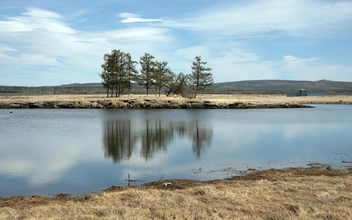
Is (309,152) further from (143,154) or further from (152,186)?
(152,186)

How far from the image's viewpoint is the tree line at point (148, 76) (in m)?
74.9

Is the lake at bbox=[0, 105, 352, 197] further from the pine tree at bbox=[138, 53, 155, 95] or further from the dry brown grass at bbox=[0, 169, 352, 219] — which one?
the pine tree at bbox=[138, 53, 155, 95]

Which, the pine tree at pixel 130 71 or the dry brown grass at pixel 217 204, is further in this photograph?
the pine tree at pixel 130 71

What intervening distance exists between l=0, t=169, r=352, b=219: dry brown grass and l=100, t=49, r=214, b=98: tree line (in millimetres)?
65277

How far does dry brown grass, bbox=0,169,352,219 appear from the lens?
8.49m

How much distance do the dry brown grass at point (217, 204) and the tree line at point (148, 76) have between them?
214ft

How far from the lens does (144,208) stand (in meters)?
9.07

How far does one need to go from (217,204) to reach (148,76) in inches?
2733

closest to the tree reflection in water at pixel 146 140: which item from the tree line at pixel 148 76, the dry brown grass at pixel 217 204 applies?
the dry brown grass at pixel 217 204

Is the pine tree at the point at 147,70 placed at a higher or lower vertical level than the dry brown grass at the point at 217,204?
higher

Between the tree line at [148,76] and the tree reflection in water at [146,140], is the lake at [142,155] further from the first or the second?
the tree line at [148,76]

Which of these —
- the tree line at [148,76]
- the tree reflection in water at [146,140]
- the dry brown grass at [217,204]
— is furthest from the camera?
the tree line at [148,76]

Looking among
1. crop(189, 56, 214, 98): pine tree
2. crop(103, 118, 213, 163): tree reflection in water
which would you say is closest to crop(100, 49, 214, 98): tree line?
crop(189, 56, 214, 98): pine tree

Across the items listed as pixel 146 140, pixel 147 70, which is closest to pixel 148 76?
pixel 147 70
